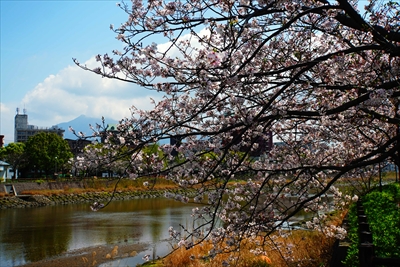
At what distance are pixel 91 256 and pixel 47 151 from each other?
40.3 metres

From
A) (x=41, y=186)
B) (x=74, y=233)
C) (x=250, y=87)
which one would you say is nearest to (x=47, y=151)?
(x=41, y=186)

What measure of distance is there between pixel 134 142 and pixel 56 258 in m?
10.6

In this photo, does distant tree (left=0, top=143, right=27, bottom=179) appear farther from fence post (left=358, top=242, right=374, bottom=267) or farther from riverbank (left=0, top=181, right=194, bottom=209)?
fence post (left=358, top=242, right=374, bottom=267)

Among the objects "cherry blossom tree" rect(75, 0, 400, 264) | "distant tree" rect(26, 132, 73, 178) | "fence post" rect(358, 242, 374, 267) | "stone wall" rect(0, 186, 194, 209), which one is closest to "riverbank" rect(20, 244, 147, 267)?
"cherry blossom tree" rect(75, 0, 400, 264)

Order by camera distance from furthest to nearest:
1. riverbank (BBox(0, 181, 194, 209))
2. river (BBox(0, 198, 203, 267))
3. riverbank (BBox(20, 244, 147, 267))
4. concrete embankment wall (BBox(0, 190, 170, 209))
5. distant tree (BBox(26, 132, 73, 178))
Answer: distant tree (BBox(26, 132, 73, 178))
riverbank (BBox(0, 181, 194, 209))
concrete embankment wall (BBox(0, 190, 170, 209))
river (BBox(0, 198, 203, 267))
riverbank (BBox(20, 244, 147, 267))

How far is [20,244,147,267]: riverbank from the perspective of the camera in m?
12.6

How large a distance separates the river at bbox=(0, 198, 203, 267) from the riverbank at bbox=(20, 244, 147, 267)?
1.42 feet

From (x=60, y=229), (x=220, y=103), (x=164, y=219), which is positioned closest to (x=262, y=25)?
(x=220, y=103)

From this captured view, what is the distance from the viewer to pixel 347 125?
514 centimetres

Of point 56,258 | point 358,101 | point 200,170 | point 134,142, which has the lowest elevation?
point 56,258

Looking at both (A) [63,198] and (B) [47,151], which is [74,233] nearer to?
(A) [63,198]

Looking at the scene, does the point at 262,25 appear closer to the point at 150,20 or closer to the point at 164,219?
the point at 150,20

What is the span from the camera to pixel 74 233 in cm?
1800

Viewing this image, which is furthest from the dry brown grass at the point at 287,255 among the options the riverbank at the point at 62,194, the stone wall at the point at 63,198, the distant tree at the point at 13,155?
the distant tree at the point at 13,155
